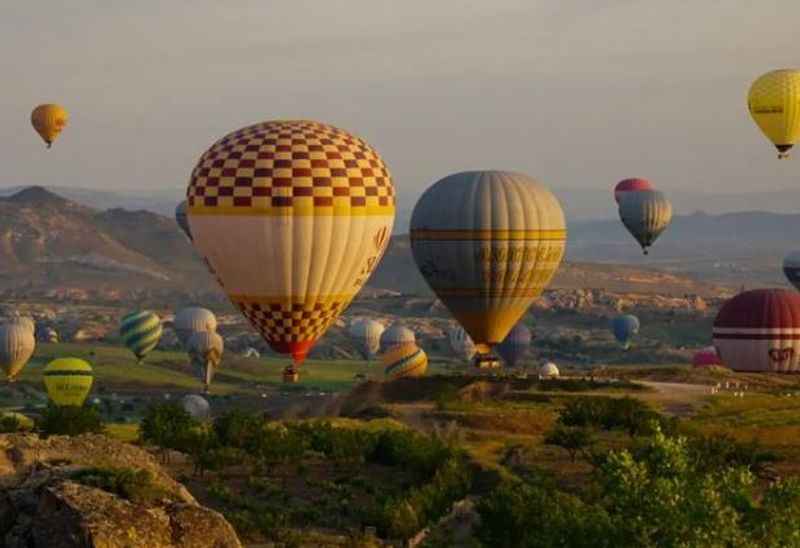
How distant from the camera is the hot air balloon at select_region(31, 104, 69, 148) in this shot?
7549 inches

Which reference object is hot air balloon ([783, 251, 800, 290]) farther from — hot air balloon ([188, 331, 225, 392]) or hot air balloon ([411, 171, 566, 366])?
hot air balloon ([188, 331, 225, 392])

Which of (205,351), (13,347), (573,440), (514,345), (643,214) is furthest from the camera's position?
(205,351)

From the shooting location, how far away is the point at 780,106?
12244 cm

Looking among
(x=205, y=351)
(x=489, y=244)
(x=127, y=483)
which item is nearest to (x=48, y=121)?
(x=205, y=351)

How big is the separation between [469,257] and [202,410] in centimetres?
5630

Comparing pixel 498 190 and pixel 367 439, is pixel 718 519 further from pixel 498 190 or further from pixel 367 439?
pixel 498 190

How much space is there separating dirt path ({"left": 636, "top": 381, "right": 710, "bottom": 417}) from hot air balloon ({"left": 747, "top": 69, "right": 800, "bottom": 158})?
25.8 metres

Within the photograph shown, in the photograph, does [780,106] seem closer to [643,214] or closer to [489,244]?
[489,244]

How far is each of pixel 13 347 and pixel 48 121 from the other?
2988 centimetres

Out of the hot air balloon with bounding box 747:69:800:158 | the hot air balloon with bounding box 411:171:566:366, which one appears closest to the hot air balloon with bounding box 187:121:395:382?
the hot air balloon with bounding box 411:171:566:366

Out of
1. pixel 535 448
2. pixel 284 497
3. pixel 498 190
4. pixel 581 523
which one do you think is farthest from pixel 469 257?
→ pixel 581 523

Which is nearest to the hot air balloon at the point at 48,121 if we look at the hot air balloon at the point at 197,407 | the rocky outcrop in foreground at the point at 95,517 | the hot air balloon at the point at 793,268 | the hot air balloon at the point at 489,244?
the hot air balloon at the point at 197,407

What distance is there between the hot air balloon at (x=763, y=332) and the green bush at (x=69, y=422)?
1943 inches

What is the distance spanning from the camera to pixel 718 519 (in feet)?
131
